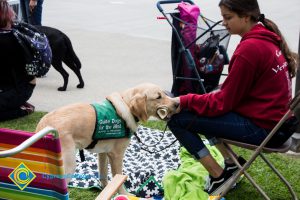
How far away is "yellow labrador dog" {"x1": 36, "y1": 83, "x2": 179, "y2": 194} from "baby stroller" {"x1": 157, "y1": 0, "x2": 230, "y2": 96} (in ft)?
5.84

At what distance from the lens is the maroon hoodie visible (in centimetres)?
297

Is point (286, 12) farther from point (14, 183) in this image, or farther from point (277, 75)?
point (14, 183)

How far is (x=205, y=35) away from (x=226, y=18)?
1.96 meters

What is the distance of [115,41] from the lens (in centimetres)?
942

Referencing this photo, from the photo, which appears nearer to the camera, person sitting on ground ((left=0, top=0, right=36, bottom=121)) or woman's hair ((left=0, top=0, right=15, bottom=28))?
woman's hair ((left=0, top=0, right=15, bottom=28))

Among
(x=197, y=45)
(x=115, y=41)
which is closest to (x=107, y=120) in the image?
(x=197, y=45)

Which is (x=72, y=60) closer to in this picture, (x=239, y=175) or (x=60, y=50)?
(x=60, y=50)

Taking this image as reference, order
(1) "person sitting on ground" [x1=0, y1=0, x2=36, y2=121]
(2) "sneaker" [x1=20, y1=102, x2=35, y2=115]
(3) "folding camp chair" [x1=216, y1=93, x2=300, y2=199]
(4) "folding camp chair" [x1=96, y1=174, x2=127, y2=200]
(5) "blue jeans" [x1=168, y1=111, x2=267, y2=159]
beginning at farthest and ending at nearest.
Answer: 1. (2) "sneaker" [x1=20, y1=102, x2=35, y2=115]
2. (1) "person sitting on ground" [x1=0, y1=0, x2=36, y2=121]
3. (5) "blue jeans" [x1=168, y1=111, x2=267, y2=159]
4. (3) "folding camp chair" [x1=216, y1=93, x2=300, y2=199]
5. (4) "folding camp chair" [x1=96, y1=174, x2=127, y2=200]

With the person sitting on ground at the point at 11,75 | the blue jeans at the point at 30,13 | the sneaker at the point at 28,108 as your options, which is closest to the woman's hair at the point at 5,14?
the person sitting on ground at the point at 11,75

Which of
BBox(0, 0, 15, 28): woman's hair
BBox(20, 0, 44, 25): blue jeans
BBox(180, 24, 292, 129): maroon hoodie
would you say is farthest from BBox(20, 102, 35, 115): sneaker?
BBox(180, 24, 292, 129): maroon hoodie

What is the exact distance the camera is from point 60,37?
607cm

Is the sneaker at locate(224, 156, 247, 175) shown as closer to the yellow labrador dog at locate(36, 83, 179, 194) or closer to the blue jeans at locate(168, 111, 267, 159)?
the blue jeans at locate(168, 111, 267, 159)

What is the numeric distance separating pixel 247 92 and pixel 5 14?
282cm

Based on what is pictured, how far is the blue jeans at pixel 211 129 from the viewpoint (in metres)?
3.10
